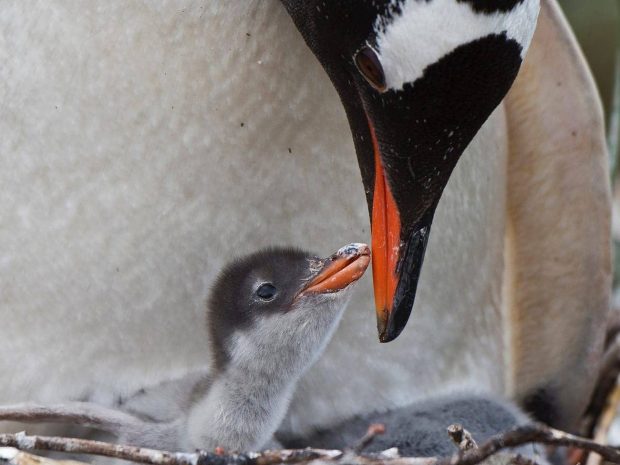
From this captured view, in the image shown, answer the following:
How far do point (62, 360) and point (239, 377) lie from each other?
34 centimetres

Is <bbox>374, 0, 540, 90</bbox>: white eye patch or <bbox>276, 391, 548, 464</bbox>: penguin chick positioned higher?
<bbox>374, 0, 540, 90</bbox>: white eye patch

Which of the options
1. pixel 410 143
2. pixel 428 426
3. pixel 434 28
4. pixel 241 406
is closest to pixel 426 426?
pixel 428 426

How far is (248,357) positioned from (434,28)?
0.81 meters

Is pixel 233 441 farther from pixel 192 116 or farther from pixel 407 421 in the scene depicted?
pixel 192 116

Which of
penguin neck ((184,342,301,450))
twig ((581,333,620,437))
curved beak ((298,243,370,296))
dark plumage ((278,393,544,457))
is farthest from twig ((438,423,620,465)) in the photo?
twig ((581,333,620,437))

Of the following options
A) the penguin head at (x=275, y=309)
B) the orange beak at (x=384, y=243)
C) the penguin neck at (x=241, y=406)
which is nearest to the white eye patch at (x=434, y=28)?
the orange beak at (x=384, y=243)

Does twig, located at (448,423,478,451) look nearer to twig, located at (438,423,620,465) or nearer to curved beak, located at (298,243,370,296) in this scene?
twig, located at (438,423,620,465)

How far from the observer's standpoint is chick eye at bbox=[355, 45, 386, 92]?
189cm

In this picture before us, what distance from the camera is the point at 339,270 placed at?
220cm

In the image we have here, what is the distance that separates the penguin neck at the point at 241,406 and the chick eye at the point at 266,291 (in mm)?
117

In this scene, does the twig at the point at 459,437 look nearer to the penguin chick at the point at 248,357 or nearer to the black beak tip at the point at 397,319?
the black beak tip at the point at 397,319

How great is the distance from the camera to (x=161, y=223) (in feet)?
7.39

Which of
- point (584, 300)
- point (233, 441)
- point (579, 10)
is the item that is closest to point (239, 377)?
point (233, 441)

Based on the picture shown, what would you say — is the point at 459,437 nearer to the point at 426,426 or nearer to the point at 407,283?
the point at 407,283
